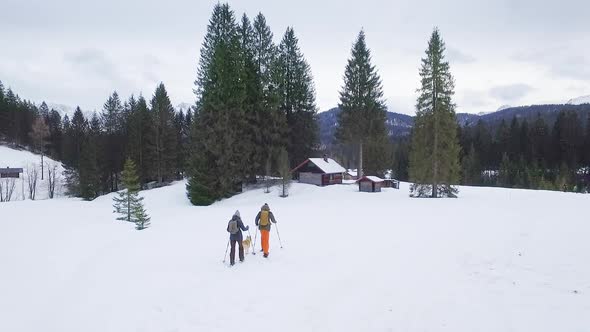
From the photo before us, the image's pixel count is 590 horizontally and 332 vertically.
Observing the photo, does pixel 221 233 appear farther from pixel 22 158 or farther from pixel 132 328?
pixel 22 158

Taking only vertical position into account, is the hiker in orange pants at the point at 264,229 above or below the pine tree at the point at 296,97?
below

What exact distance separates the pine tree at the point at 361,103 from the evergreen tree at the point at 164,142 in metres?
26.2

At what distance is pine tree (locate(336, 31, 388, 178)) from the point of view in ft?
134

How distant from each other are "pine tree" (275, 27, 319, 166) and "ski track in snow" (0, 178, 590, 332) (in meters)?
25.8

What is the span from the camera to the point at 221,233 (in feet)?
57.6

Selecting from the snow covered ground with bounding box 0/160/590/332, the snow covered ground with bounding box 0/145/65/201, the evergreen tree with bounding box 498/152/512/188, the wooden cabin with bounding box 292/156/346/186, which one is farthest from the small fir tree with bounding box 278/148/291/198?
the evergreen tree with bounding box 498/152/512/188

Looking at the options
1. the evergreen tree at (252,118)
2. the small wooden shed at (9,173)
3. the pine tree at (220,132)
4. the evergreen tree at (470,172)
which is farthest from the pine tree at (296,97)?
the small wooden shed at (9,173)

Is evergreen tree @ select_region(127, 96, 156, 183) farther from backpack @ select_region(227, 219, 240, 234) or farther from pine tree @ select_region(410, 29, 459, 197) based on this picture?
backpack @ select_region(227, 219, 240, 234)

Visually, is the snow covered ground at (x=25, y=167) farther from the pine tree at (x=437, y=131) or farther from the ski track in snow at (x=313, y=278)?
the pine tree at (x=437, y=131)

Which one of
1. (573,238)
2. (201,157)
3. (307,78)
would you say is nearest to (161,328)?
(573,238)

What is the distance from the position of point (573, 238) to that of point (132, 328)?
14942 mm

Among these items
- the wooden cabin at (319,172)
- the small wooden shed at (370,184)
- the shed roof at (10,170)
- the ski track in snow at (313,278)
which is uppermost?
the shed roof at (10,170)

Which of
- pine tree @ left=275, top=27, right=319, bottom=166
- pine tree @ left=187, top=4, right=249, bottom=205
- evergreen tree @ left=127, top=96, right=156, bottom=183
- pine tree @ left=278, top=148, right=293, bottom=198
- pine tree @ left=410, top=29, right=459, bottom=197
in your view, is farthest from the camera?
evergreen tree @ left=127, top=96, right=156, bottom=183

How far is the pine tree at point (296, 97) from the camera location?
43000 millimetres
